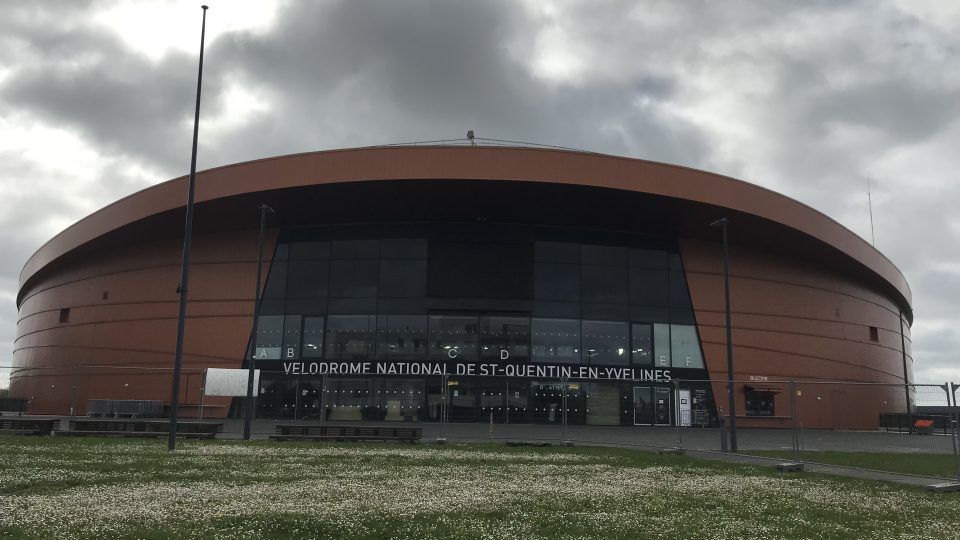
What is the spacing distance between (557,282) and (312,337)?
49.9 feet

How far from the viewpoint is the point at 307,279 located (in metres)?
43.6

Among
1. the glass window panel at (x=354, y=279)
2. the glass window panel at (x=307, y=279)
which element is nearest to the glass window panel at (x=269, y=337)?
the glass window panel at (x=307, y=279)

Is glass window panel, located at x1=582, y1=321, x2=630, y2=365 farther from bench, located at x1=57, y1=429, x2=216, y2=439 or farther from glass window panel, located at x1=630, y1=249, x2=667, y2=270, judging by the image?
bench, located at x1=57, y1=429, x2=216, y2=439

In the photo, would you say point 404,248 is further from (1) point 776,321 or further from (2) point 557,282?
(1) point 776,321

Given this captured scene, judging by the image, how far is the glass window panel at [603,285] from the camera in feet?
142

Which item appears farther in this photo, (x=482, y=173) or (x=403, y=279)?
(x=403, y=279)

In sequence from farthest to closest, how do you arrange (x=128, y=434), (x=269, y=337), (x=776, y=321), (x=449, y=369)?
(x=776, y=321)
(x=269, y=337)
(x=449, y=369)
(x=128, y=434)

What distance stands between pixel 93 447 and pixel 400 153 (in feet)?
72.8

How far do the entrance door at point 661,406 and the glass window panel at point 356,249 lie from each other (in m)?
19.1

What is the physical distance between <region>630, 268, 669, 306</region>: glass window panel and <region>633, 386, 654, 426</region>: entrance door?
5298 mm

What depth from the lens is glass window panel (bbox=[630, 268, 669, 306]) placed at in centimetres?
4378

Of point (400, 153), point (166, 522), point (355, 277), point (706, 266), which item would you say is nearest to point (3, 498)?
point (166, 522)

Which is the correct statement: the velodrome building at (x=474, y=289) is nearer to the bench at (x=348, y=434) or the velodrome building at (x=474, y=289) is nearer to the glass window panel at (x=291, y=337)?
the glass window panel at (x=291, y=337)

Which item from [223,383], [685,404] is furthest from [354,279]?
[685,404]
